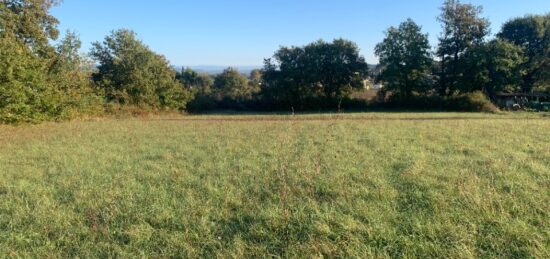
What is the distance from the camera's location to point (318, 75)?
37.3 metres

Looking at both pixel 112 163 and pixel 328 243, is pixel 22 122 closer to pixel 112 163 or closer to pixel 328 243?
pixel 112 163

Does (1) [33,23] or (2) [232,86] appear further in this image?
(2) [232,86]

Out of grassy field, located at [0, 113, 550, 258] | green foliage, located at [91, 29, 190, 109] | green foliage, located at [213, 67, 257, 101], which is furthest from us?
green foliage, located at [213, 67, 257, 101]

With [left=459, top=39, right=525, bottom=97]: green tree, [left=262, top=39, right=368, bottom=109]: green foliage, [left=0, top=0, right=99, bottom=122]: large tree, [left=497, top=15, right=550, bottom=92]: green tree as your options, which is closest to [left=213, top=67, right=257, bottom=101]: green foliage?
[left=262, top=39, right=368, bottom=109]: green foliage

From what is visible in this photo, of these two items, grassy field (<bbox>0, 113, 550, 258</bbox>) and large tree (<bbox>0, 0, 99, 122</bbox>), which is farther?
large tree (<bbox>0, 0, 99, 122</bbox>)

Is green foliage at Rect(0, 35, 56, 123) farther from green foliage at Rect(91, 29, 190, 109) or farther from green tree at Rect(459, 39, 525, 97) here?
green tree at Rect(459, 39, 525, 97)

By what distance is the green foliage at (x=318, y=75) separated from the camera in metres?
37.1

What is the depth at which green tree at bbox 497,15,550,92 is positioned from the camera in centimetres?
3628

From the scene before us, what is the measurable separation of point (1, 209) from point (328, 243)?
4.06 metres

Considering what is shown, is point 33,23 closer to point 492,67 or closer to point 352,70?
point 352,70

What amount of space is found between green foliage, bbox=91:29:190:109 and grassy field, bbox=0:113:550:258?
23.2 meters

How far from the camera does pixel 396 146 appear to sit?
834cm

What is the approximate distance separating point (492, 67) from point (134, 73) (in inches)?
1300

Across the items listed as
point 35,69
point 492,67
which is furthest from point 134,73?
point 492,67
